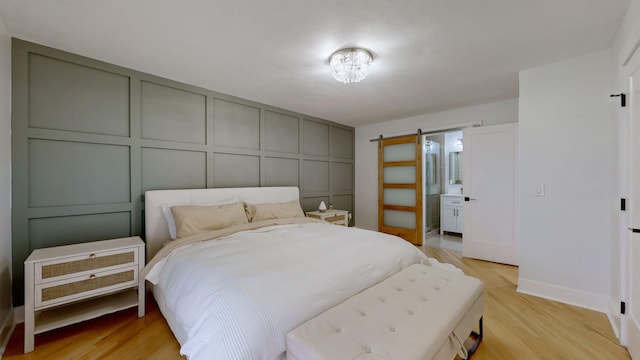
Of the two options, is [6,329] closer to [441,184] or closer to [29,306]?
[29,306]

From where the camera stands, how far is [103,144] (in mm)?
2510

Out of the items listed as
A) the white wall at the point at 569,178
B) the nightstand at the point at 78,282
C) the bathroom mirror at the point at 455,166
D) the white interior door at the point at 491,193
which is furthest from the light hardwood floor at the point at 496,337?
the bathroom mirror at the point at 455,166

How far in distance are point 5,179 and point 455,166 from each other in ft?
22.3

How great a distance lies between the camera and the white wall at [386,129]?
3797mm

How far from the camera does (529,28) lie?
196cm

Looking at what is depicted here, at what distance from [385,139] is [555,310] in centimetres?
354

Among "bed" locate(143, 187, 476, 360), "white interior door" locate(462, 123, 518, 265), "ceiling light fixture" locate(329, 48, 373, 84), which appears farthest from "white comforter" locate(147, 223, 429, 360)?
"white interior door" locate(462, 123, 518, 265)

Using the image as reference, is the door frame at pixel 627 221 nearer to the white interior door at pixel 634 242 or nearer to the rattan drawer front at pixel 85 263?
the white interior door at pixel 634 242

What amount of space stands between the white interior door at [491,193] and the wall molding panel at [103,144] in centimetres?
330

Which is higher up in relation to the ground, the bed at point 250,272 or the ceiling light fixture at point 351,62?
the ceiling light fixture at point 351,62

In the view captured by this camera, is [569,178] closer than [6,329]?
No

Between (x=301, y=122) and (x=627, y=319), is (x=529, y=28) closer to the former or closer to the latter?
(x=627, y=319)

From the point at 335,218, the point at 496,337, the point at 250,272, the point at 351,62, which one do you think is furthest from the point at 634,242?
the point at 335,218

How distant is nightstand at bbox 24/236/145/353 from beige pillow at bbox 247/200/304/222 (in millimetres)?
1208
